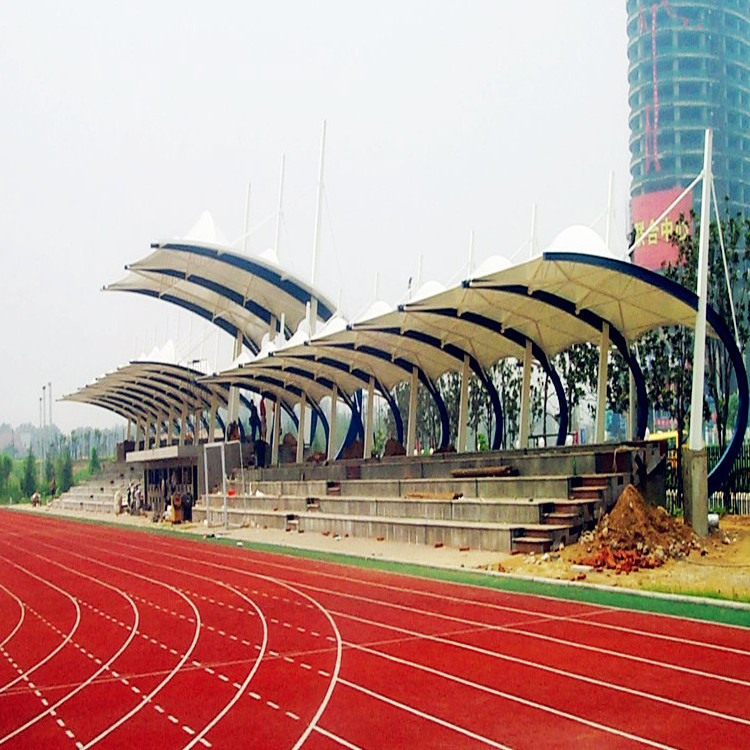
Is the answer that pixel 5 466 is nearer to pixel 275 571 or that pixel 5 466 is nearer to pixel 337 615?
pixel 275 571

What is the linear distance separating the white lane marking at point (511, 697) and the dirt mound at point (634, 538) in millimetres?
7788

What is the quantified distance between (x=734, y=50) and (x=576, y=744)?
452ft

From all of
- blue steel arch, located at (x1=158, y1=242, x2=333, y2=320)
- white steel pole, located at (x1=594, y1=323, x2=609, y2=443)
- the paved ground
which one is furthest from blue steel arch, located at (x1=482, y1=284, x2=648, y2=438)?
blue steel arch, located at (x1=158, y1=242, x2=333, y2=320)

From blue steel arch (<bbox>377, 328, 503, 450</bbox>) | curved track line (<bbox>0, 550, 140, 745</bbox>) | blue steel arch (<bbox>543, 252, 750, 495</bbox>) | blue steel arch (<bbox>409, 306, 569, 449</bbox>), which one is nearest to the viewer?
curved track line (<bbox>0, 550, 140, 745</bbox>)

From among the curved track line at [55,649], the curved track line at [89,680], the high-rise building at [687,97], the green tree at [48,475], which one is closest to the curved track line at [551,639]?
the curved track line at [89,680]

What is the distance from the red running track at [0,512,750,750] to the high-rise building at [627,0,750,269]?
114m

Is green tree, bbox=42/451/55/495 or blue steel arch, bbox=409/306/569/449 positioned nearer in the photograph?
blue steel arch, bbox=409/306/569/449

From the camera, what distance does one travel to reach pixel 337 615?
13883 mm

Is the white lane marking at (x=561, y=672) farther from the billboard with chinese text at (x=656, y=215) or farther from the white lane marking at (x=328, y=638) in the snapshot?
the billboard with chinese text at (x=656, y=215)

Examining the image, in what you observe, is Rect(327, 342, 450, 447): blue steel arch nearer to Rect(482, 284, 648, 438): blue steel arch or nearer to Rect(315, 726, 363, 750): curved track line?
Rect(482, 284, 648, 438): blue steel arch

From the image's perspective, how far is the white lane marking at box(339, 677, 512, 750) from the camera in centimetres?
738

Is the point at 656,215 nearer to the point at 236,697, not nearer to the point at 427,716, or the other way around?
the point at 236,697

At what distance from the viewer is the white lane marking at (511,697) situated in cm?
741

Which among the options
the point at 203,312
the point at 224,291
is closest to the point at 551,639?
the point at 224,291
